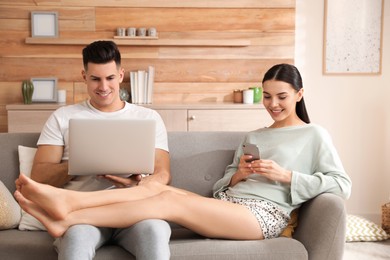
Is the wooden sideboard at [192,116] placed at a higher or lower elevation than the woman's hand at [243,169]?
higher

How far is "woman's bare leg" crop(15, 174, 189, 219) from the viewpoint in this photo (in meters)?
1.99

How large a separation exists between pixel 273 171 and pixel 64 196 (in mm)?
848

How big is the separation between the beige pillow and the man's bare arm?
14 cm

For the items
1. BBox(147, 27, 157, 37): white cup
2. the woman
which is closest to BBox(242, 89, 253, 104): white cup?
BBox(147, 27, 157, 37): white cup

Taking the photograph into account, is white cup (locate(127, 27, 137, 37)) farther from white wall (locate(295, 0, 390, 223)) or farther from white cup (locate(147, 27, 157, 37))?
white wall (locate(295, 0, 390, 223))

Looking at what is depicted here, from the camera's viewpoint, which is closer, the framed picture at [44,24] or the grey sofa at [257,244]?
the grey sofa at [257,244]

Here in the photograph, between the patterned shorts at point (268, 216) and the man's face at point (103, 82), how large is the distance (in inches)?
30.2

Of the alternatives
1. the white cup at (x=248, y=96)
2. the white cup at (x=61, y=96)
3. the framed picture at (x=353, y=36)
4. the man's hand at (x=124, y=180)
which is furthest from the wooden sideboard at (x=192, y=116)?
the man's hand at (x=124, y=180)

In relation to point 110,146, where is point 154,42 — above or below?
above

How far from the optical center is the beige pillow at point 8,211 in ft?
7.68

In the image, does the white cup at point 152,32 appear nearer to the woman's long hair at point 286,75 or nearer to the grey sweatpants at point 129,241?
the woman's long hair at point 286,75

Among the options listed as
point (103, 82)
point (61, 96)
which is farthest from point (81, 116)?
point (61, 96)

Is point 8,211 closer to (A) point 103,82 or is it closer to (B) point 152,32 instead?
(A) point 103,82

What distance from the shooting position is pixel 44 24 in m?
4.37
